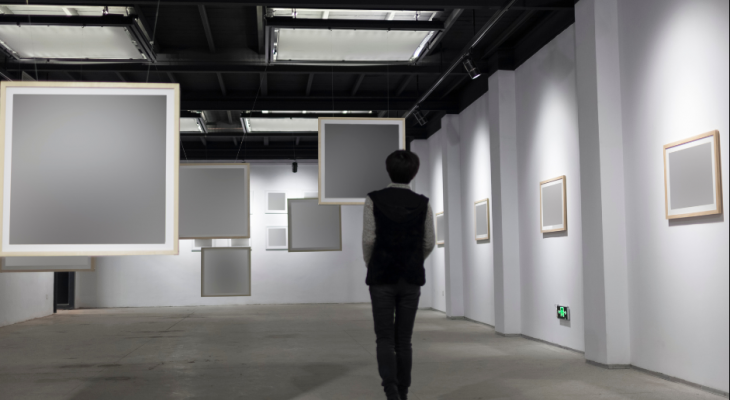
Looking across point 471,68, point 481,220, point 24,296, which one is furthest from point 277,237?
point 471,68

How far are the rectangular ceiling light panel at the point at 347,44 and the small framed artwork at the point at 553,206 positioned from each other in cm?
235

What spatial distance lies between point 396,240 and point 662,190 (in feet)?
9.81

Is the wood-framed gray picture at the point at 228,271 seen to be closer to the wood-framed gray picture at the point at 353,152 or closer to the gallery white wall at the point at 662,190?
the wood-framed gray picture at the point at 353,152

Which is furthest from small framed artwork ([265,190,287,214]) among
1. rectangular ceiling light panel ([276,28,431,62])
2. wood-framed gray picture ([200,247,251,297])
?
rectangular ceiling light panel ([276,28,431,62])

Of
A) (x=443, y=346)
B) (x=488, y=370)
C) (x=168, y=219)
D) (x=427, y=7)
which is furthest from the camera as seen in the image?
(x=443, y=346)

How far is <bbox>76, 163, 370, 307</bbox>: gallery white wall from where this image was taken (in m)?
17.5

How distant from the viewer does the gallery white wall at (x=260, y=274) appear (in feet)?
57.5

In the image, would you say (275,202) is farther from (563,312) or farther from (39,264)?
(563,312)

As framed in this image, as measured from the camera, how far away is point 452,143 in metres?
12.2

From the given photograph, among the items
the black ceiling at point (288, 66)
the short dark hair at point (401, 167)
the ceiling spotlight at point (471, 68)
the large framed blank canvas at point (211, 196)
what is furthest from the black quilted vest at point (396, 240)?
the large framed blank canvas at point (211, 196)

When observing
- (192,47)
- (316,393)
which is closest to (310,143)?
(192,47)

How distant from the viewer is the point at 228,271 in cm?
1405

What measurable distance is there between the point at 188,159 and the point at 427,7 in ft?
38.2

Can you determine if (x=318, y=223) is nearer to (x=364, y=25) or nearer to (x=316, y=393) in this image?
(x=364, y=25)
